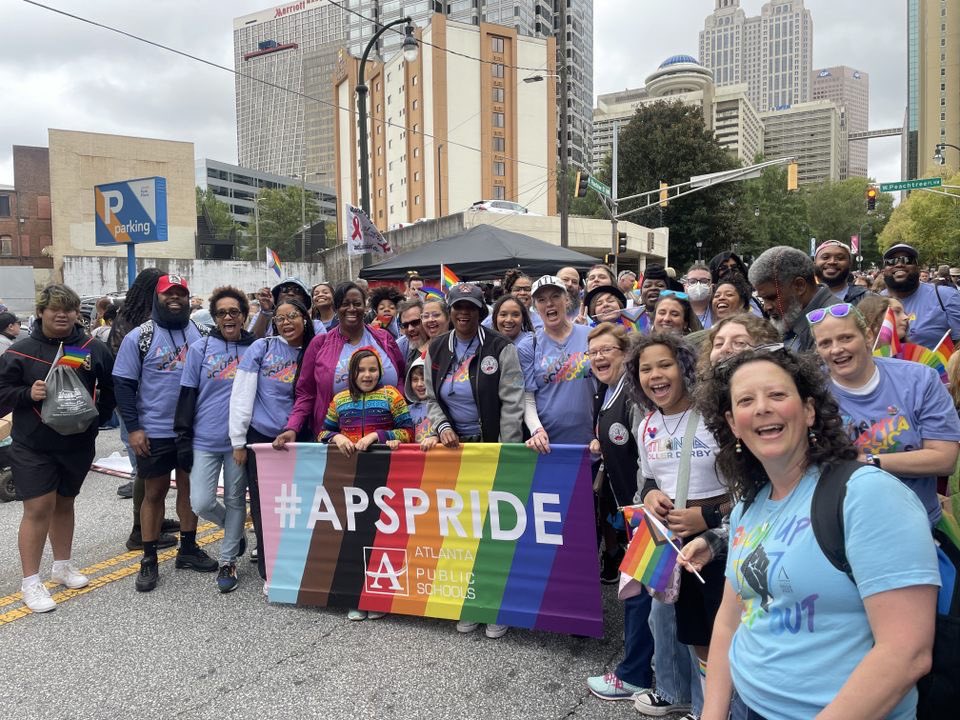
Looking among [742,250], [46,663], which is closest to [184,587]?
[46,663]

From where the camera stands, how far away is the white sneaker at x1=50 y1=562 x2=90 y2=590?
4836mm

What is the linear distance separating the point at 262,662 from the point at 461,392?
187 cm

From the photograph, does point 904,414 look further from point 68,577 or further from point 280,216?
point 280,216

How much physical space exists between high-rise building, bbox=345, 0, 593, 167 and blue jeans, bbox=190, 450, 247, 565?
81.2 m

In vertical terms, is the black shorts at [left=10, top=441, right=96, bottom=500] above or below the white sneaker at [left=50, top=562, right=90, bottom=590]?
above

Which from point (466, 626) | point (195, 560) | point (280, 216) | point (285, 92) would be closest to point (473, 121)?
point (280, 216)

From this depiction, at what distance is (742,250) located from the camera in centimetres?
4866

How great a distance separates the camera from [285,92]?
16775 centimetres

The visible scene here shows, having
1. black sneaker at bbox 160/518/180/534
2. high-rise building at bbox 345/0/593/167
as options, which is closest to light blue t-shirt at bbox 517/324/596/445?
black sneaker at bbox 160/518/180/534

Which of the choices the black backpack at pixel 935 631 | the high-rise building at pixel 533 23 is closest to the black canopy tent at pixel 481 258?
the black backpack at pixel 935 631

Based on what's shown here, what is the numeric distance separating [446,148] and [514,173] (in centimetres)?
701

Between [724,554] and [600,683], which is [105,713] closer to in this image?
[600,683]

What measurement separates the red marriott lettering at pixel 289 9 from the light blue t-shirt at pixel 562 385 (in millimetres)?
189083

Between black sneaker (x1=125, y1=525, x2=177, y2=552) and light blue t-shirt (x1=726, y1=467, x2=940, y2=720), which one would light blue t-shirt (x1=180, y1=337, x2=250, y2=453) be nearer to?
black sneaker (x1=125, y1=525, x2=177, y2=552)
